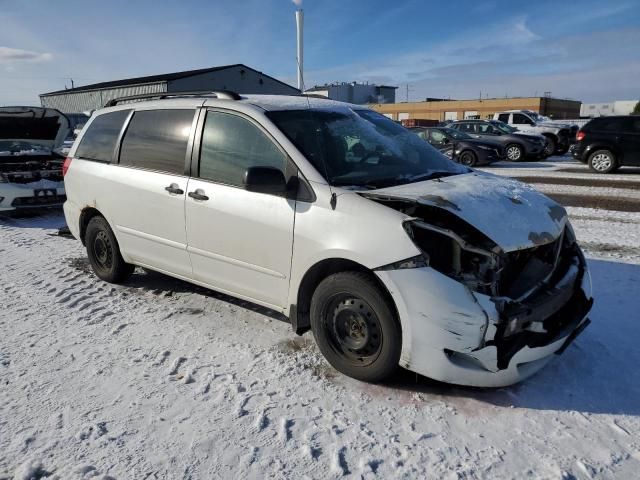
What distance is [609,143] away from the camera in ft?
46.3

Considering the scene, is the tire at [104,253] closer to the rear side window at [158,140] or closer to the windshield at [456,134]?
the rear side window at [158,140]

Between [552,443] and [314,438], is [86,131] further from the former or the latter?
[552,443]

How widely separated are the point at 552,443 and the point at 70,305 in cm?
408

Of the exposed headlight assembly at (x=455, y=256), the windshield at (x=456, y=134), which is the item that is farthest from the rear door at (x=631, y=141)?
the exposed headlight assembly at (x=455, y=256)

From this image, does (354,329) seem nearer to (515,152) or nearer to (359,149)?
(359,149)

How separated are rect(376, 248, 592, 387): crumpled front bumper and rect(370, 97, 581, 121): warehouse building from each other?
65060 mm

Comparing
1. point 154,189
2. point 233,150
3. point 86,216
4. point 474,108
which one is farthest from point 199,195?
point 474,108

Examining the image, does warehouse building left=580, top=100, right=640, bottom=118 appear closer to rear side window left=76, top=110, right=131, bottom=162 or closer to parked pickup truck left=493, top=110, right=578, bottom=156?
parked pickup truck left=493, top=110, right=578, bottom=156

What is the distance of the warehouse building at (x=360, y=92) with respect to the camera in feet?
236

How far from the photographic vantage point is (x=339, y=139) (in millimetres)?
3881

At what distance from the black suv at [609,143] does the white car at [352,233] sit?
12154 mm

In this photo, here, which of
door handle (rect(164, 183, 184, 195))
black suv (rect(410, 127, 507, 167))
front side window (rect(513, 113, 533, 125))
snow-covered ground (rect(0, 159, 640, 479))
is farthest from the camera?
front side window (rect(513, 113, 533, 125))

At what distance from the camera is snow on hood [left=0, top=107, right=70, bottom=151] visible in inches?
340

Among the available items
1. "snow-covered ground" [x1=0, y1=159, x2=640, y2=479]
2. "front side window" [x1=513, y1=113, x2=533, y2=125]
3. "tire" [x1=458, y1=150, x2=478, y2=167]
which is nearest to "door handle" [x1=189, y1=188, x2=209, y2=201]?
"snow-covered ground" [x1=0, y1=159, x2=640, y2=479]
